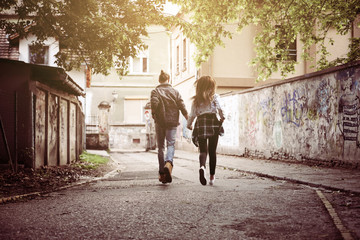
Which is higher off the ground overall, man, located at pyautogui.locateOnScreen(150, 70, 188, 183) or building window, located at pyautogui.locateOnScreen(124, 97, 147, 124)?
building window, located at pyautogui.locateOnScreen(124, 97, 147, 124)

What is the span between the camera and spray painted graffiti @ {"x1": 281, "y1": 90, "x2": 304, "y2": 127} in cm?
1130

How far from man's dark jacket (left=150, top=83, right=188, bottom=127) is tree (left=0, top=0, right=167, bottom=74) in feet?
7.47

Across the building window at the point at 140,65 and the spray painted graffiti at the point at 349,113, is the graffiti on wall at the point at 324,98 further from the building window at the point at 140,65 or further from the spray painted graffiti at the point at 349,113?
the building window at the point at 140,65

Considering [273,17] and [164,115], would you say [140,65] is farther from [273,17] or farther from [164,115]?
[164,115]

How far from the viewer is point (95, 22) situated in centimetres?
874

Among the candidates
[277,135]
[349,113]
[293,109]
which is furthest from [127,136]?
[349,113]

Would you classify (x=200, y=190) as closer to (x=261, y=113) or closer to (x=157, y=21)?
(x=157, y=21)

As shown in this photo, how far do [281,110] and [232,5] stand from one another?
372cm

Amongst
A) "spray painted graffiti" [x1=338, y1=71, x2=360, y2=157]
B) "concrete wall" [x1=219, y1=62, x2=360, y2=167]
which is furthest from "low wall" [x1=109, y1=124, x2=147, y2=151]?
"spray painted graffiti" [x1=338, y1=71, x2=360, y2=157]

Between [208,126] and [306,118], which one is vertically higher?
[306,118]

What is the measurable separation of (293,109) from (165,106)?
5611 millimetres

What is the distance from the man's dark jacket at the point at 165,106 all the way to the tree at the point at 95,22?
2276 millimetres

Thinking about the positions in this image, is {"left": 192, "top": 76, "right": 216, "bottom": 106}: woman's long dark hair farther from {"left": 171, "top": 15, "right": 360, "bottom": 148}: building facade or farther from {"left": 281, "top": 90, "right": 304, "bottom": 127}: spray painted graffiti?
{"left": 171, "top": 15, "right": 360, "bottom": 148}: building facade

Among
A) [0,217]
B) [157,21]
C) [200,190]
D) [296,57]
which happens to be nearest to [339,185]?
[200,190]
